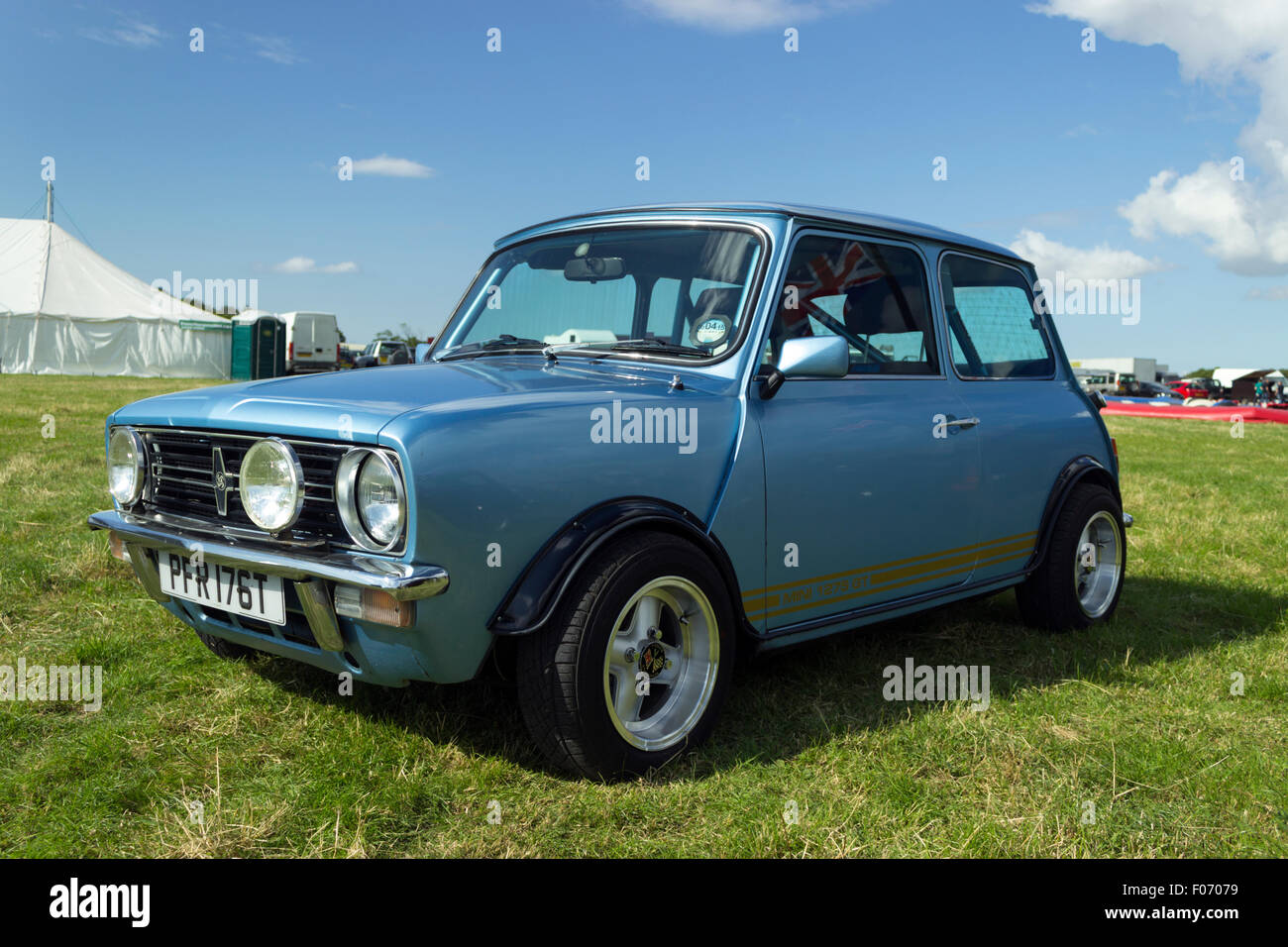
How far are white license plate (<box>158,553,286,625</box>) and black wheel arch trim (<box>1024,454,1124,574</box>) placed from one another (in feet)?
10.6

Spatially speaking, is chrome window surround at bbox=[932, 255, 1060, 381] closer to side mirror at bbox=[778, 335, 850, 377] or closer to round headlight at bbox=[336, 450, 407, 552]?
side mirror at bbox=[778, 335, 850, 377]

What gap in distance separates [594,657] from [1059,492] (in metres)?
2.79

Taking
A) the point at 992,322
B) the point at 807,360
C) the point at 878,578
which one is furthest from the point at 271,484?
the point at 992,322

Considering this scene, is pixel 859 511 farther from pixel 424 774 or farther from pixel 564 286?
pixel 424 774

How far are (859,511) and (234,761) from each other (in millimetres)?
Answer: 2142

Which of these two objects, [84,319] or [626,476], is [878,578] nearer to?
[626,476]

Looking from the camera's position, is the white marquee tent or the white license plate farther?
the white marquee tent

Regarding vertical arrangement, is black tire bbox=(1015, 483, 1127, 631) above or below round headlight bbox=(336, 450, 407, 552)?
below

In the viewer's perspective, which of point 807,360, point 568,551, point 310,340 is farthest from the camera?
point 310,340

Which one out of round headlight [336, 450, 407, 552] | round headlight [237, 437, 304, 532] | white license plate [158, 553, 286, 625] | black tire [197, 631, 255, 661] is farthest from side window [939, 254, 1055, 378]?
black tire [197, 631, 255, 661]

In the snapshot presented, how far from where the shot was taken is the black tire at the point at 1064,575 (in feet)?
15.2

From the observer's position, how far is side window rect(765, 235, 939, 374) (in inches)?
139

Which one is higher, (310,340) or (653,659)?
(310,340)

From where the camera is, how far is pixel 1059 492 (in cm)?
462
